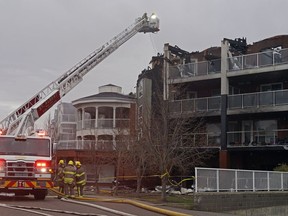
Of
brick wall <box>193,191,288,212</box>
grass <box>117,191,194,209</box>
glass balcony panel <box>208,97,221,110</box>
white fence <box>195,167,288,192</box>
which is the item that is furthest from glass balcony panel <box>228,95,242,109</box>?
grass <box>117,191,194,209</box>

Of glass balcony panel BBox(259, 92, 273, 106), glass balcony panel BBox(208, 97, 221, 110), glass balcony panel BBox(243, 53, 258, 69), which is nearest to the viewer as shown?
glass balcony panel BBox(259, 92, 273, 106)

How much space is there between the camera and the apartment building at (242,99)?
32031 millimetres

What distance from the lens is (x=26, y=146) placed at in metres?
19.0

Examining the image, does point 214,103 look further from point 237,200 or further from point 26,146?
point 26,146

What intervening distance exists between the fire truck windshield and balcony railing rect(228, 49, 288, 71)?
18092mm

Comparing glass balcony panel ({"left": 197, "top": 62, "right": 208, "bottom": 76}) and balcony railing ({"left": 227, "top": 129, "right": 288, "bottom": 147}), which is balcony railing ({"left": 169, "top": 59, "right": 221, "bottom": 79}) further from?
balcony railing ({"left": 227, "top": 129, "right": 288, "bottom": 147})

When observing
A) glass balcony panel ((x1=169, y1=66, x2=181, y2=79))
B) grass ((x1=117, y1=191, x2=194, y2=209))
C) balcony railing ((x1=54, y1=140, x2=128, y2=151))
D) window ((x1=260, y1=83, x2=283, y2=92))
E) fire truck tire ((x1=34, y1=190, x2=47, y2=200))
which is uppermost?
glass balcony panel ((x1=169, y1=66, x2=181, y2=79))

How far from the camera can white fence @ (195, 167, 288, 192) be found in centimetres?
1750

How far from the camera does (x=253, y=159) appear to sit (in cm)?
3522

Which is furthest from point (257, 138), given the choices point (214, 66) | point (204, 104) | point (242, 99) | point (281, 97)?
point (214, 66)

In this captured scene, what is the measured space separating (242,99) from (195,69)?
4.51m

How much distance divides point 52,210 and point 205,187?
18.5 ft

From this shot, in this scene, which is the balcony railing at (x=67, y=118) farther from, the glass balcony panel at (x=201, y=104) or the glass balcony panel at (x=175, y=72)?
the glass balcony panel at (x=201, y=104)

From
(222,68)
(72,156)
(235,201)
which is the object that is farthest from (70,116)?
(235,201)
